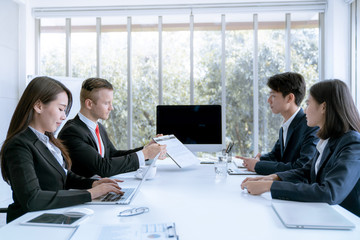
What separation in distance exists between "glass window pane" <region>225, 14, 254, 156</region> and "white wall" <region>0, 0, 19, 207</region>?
110 inches

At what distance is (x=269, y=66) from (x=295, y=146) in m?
2.34

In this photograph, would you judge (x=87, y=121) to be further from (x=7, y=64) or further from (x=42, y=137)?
(x=7, y=64)

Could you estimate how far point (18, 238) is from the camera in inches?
37.5

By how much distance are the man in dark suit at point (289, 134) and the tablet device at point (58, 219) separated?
4.37 ft

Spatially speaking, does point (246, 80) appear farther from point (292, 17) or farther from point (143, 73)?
point (143, 73)

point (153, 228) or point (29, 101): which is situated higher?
point (29, 101)

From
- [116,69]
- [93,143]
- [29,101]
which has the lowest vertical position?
[93,143]

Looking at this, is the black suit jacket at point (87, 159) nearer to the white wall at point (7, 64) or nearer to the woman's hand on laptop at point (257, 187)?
the woman's hand on laptop at point (257, 187)

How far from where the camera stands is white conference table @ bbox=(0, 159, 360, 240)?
981mm

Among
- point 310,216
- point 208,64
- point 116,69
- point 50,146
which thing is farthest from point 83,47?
point 310,216

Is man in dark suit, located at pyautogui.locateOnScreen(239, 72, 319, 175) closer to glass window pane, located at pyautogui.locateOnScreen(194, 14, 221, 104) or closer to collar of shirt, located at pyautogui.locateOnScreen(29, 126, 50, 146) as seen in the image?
collar of shirt, located at pyautogui.locateOnScreen(29, 126, 50, 146)

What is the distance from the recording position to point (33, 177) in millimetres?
1271

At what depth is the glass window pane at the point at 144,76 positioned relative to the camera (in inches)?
175

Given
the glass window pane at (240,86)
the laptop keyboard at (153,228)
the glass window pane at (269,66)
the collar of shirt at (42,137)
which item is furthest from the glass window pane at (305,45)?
the laptop keyboard at (153,228)
